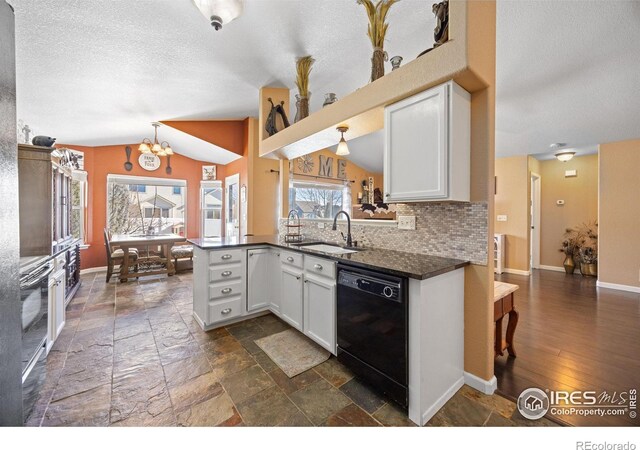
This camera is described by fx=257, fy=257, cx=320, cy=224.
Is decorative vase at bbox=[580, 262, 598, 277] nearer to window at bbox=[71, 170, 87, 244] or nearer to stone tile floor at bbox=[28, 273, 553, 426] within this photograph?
stone tile floor at bbox=[28, 273, 553, 426]

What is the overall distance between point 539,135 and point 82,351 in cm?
638

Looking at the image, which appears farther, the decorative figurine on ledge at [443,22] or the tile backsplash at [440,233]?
the tile backsplash at [440,233]

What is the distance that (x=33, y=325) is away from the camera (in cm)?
173

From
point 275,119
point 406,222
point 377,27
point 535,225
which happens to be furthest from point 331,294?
point 535,225

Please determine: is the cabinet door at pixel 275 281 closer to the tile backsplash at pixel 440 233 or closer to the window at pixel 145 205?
the tile backsplash at pixel 440 233

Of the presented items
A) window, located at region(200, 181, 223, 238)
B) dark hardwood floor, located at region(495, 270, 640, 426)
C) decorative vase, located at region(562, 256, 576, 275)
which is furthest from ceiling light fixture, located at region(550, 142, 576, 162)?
window, located at region(200, 181, 223, 238)

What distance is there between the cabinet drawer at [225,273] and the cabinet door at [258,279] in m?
0.12

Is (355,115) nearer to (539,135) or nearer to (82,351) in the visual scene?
(82,351)

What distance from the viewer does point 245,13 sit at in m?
2.06

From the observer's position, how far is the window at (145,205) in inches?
216

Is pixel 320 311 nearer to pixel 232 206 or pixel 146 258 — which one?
pixel 146 258

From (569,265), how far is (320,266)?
5.95 m

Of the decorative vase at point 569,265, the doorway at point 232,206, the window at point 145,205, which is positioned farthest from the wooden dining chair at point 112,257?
the decorative vase at point 569,265
